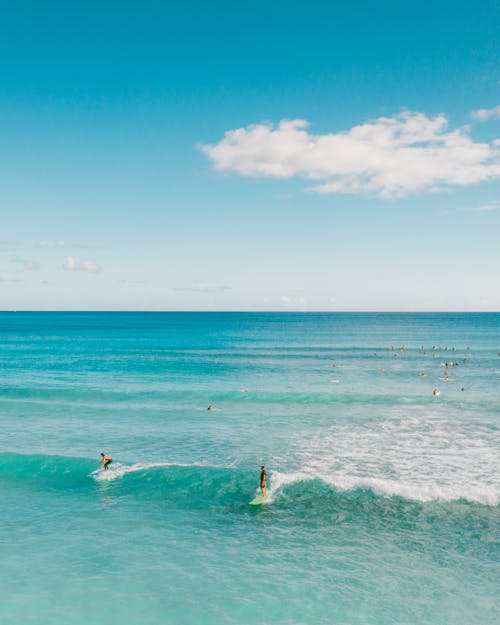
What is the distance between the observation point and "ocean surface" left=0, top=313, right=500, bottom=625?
16234 mm

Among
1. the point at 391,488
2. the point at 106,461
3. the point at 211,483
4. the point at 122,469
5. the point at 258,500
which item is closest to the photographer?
the point at 258,500

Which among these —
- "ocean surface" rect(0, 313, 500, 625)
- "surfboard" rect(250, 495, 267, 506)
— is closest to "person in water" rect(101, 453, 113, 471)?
"ocean surface" rect(0, 313, 500, 625)

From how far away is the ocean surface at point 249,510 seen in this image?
16.2 meters

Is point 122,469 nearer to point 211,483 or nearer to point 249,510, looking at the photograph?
point 211,483

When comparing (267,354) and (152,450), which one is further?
(267,354)

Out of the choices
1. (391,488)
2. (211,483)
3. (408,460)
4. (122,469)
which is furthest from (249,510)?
(408,460)

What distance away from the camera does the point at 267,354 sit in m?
93.6

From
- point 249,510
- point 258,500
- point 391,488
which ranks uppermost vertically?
point 391,488

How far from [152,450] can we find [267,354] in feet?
203

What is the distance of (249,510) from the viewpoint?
23.1 m

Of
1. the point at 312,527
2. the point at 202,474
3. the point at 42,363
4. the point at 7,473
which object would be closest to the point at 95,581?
the point at 312,527

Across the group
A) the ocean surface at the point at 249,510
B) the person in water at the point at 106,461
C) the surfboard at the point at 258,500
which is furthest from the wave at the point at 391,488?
the person in water at the point at 106,461

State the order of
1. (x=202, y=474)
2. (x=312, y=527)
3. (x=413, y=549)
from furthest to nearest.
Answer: (x=202, y=474) < (x=312, y=527) < (x=413, y=549)

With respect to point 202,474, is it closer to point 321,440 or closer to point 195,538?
point 195,538
